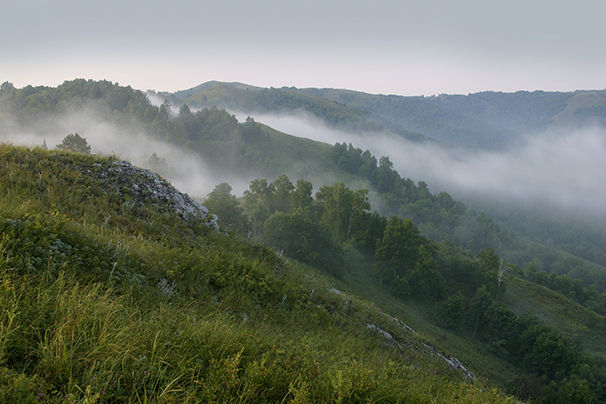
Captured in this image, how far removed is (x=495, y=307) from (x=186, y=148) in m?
116

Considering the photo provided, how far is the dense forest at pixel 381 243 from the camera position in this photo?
108 ft

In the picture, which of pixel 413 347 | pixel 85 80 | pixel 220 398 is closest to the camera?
pixel 220 398

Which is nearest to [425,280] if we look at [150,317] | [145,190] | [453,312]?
[453,312]

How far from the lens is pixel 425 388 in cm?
489

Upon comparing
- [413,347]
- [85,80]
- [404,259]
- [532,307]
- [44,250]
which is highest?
[85,80]

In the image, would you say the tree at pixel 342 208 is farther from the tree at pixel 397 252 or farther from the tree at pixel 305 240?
the tree at pixel 305 240

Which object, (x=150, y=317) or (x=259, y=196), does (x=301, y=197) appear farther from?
(x=150, y=317)

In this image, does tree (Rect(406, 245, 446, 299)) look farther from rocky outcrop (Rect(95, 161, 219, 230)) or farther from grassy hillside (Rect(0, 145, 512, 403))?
rocky outcrop (Rect(95, 161, 219, 230))

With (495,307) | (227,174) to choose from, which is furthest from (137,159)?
(495,307)

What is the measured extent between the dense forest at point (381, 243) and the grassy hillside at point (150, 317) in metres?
0.17

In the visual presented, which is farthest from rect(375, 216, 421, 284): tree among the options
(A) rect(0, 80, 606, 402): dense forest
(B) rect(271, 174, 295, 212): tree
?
(B) rect(271, 174, 295, 212): tree

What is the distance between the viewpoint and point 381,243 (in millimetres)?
54219

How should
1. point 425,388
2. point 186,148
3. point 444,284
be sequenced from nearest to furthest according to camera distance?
point 425,388, point 444,284, point 186,148

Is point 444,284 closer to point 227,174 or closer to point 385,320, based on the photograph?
point 385,320
